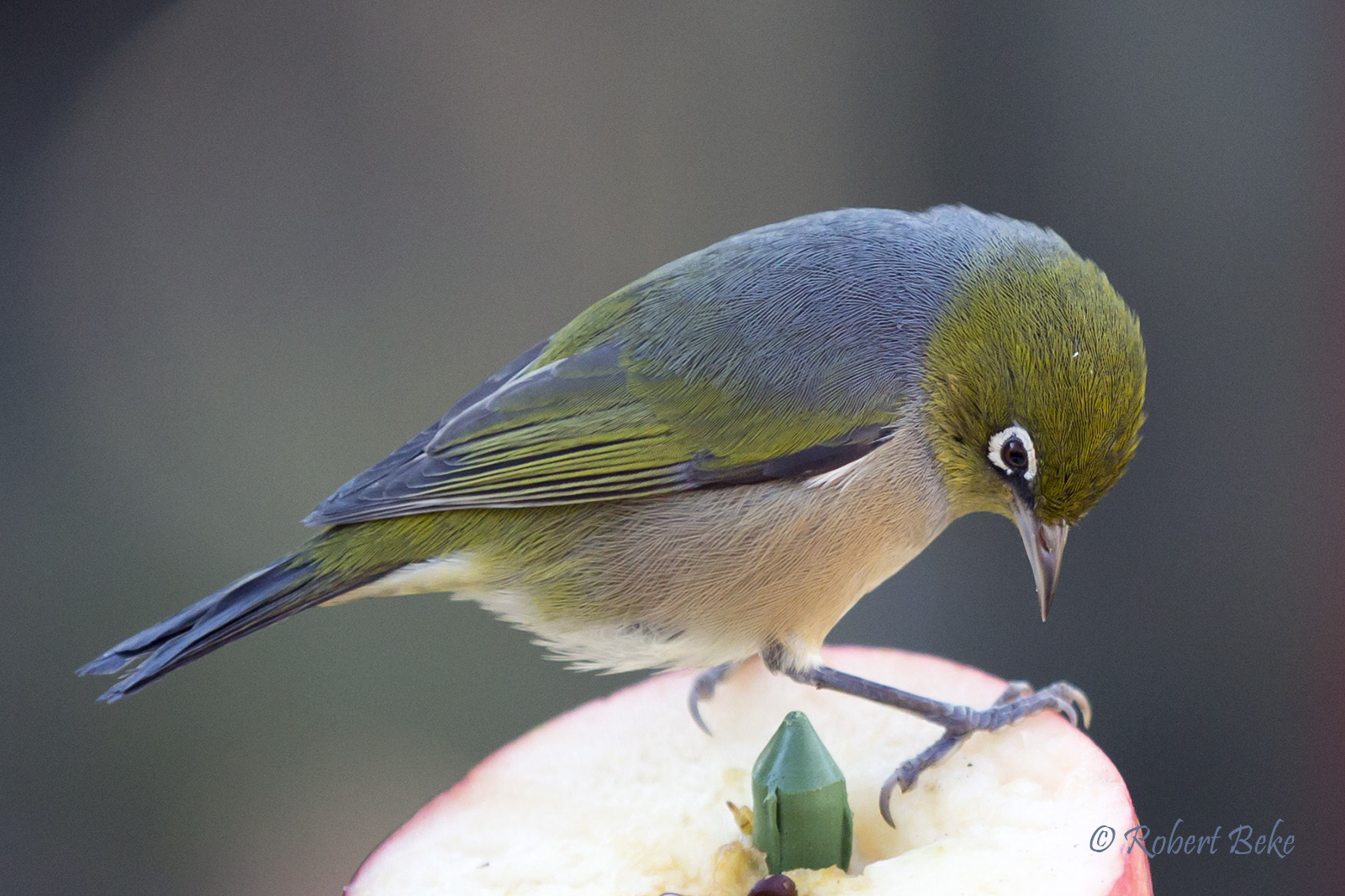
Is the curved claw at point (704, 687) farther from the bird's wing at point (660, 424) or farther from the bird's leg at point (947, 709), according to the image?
the bird's wing at point (660, 424)

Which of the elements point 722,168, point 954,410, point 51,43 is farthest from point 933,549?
point 51,43

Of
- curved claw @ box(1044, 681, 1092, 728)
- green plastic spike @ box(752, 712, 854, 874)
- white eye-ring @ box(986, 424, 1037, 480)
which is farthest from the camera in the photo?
white eye-ring @ box(986, 424, 1037, 480)

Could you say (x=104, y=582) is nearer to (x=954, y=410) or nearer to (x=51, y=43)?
(x=51, y=43)

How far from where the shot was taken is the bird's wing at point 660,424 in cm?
245

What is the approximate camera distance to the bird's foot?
6.73 ft

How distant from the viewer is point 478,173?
526 cm

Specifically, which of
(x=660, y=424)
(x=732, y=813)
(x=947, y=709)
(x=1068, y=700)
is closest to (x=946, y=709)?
(x=947, y=709)

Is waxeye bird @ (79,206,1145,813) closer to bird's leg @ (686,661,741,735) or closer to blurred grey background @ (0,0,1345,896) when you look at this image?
bird's leg @ (686,661,741,735)

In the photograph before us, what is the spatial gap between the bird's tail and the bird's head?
1.22m

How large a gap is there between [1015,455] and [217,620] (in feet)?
5.05

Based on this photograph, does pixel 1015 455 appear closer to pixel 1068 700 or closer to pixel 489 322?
pixel 1068 700

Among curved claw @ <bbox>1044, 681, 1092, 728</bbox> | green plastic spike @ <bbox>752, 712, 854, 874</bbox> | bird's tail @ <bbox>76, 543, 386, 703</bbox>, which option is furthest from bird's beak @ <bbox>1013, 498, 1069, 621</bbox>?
bird's tail @ <bbox>76, 543, 386, 703</bbox>

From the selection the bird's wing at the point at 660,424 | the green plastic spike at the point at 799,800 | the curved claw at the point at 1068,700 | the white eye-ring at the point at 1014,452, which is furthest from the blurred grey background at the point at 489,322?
the green plastic spike at the point at 799,800

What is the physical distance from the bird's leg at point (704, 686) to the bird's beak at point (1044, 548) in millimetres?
683
